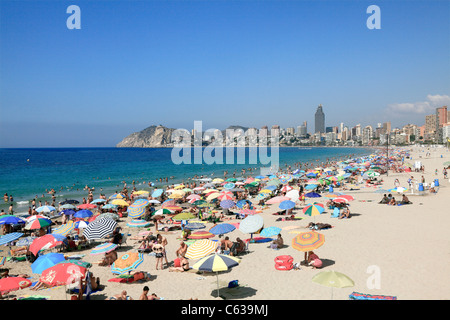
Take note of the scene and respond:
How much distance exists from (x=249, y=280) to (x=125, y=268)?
11.9ft

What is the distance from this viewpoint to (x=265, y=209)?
2128 centimetres

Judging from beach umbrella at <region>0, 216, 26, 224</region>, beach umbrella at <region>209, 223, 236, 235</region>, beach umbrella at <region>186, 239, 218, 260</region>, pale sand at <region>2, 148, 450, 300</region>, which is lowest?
pale sand at <region>2, 148, 450, 300</region>

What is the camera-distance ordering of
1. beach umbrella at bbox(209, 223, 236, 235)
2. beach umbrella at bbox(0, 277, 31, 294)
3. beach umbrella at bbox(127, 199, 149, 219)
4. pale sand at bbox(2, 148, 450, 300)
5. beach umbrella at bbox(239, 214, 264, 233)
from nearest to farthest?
1. beach umbrella at bbox(0, 277, 31, 294)
2. pale sand at bbox(2, 148, 450, 300)
3. beach umbrella at bbox(209, 223, 236, 235)
4. beach umbrella at bbox(239, 214, 264, 233)
5. beach umbrella at bbox(127, 199, 149, 219)

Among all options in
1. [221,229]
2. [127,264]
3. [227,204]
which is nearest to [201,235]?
[221,229]

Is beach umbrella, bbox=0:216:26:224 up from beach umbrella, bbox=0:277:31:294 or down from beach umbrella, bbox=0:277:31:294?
down

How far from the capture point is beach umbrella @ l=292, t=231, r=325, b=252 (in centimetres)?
996

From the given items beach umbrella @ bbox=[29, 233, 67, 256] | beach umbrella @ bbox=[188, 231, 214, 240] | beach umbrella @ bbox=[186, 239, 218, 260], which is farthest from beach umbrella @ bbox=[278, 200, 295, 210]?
beach umbrella @ bbox=[29, 233, 67, 256]

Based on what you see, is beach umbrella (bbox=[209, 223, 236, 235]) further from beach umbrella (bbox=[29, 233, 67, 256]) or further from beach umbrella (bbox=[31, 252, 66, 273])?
beach umbrella (bbox=[29, 233, 67, 256])

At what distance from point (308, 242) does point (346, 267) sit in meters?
1.47

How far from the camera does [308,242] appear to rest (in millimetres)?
10062

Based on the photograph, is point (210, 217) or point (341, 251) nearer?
point (341, 251)

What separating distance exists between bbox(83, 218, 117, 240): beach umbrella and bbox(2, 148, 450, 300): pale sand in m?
0.81

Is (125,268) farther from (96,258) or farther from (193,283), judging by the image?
(96,258)

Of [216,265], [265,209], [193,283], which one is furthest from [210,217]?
[216,265]
